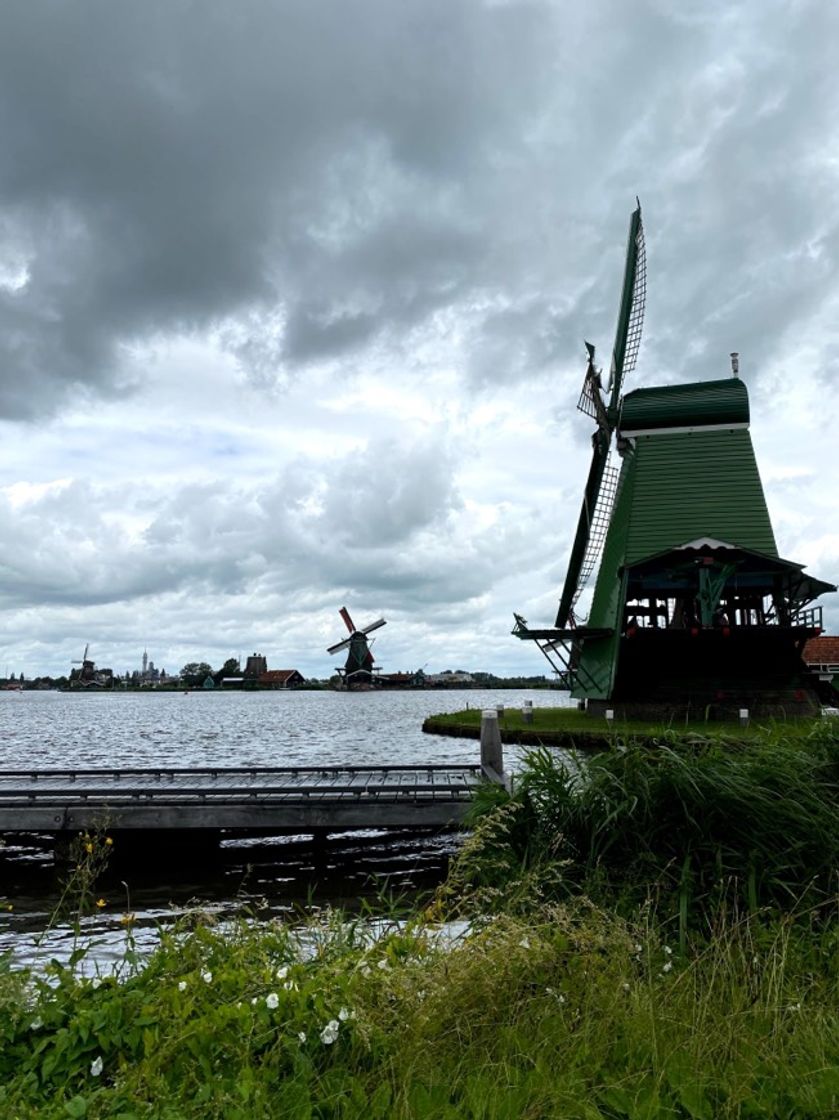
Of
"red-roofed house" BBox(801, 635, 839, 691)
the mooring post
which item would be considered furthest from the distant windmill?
the mooring post

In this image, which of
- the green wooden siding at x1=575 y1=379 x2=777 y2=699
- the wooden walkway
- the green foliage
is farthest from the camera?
the green wooden siding at x1=575 y1=379 x2=777 y2=699

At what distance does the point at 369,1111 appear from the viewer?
10.8 ft

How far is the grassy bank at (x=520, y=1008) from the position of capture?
10.9 ft

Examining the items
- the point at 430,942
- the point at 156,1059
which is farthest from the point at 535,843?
the point at 156,1059

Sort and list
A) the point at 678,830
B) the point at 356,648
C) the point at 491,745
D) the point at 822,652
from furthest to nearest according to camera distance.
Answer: the point at 356,648 < the point at 822,652 < the point at 491,745 < the point at 678,830

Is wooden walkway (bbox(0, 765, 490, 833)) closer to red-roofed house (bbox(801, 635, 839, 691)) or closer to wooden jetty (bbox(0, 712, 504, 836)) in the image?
wooden jetty (bbox(0, 712, 504, 836))

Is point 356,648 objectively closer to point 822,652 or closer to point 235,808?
point 822,652

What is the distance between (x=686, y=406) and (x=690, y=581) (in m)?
7.82

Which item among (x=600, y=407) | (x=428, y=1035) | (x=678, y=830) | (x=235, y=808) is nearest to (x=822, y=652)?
(x=600, y=407)

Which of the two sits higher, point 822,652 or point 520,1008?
point 822,652

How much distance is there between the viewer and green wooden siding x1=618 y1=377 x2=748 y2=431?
33.2m

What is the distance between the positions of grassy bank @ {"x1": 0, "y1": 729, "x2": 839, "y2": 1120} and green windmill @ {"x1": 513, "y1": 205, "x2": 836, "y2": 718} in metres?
24.4

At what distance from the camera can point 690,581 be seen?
99.8 ft

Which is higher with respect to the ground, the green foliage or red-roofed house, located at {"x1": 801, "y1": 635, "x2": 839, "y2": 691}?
red-roofed house, located at {"x1": 801, "y1": 635, "x2": 839, "y2": 691}
